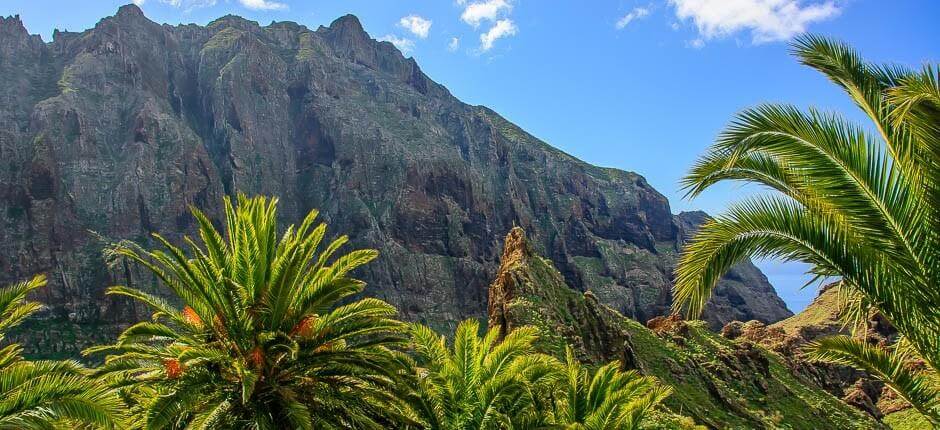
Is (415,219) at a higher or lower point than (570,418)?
higher

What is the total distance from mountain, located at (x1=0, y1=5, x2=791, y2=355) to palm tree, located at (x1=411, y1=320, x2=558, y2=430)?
10315 centimetres

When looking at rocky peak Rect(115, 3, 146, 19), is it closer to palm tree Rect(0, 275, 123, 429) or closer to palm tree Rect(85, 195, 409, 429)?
palm tree Rect(85, 195, 409, 429)

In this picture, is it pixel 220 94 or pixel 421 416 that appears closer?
pixel 421 416

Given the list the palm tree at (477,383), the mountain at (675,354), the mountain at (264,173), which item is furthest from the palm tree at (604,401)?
the mountain at (264,173)

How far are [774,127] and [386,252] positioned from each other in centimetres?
13055

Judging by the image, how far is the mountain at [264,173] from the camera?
366 feet

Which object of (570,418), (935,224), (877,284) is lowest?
(570,418)

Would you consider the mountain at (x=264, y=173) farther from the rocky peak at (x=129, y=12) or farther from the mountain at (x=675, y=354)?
the mountain at (x=675, y=354)

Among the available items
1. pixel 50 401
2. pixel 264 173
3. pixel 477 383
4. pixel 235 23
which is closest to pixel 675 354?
pixel 477 383

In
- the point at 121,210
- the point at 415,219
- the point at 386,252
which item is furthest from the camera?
the point at 415,219

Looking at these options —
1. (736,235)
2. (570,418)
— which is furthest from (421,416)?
(736,235)

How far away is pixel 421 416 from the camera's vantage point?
48.0 ft

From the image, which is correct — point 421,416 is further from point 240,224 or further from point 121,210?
point 121,210

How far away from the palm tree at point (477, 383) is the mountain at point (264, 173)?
103m
